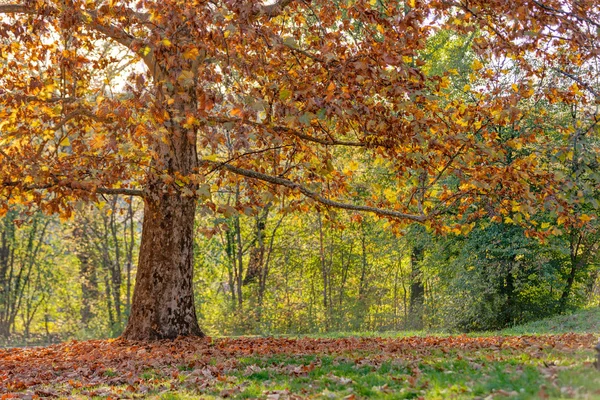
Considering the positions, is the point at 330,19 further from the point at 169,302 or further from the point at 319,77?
the point at 169,302

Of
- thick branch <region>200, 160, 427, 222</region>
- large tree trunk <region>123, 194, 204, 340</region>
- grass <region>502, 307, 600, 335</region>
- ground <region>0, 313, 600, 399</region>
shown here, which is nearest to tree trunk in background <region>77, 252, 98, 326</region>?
large tree trunk <region>123, 194, 204, 340</region>

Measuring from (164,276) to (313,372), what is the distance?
565 cm

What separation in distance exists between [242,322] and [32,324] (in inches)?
1005

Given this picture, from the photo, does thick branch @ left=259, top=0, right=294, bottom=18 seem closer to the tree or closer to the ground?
the tree

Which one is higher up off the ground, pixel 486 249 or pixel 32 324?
pixel 486 249

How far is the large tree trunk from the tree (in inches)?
0.9

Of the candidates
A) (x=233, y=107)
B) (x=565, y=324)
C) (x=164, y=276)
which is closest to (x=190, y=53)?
(x=233, y=107)

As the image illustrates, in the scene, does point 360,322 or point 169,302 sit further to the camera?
point 360,322

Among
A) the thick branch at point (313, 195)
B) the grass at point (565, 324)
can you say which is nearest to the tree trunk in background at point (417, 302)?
the grass at point (565, 324)

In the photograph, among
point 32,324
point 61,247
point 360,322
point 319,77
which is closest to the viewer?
point 319,77

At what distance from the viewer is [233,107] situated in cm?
951

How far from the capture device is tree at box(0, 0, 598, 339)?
9.34 metres

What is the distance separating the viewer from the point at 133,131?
33.9 ft

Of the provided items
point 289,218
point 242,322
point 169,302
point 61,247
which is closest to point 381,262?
point 289,218
